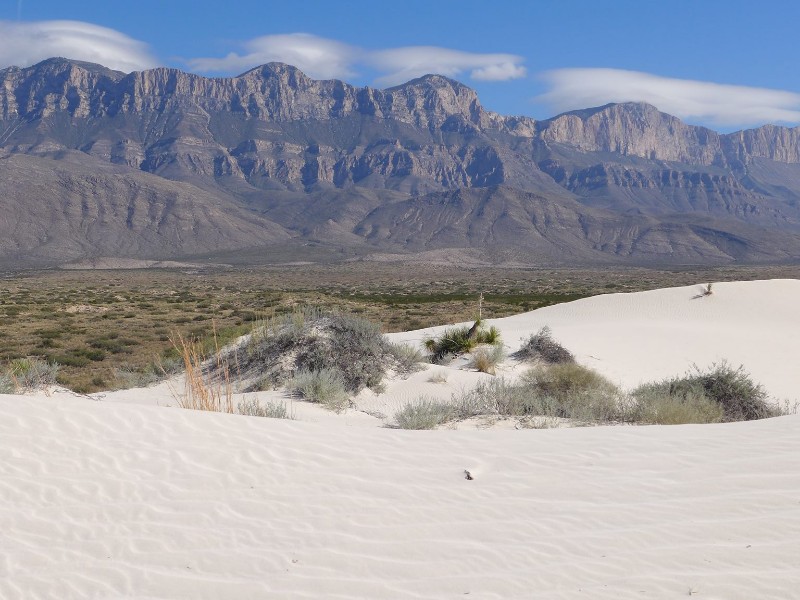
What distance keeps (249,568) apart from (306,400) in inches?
258

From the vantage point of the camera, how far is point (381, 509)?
514 cm

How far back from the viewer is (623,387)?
12.8 m

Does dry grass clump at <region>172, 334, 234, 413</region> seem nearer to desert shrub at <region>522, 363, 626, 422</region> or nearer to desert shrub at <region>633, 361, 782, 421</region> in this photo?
desert shrub at <region>522, 363, 626, 422</region>

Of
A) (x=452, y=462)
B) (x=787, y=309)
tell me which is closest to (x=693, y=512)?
(x=452, y=462)

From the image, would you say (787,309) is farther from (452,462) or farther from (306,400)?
(452,462)

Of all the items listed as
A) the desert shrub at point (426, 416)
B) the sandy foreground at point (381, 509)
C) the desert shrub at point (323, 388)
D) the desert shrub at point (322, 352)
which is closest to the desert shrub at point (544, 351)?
the desert shrub at point (322, 352)

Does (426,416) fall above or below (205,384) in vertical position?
above

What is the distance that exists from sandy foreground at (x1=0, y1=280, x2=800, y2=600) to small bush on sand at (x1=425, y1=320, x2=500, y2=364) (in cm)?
752

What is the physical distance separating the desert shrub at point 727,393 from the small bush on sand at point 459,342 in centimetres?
439

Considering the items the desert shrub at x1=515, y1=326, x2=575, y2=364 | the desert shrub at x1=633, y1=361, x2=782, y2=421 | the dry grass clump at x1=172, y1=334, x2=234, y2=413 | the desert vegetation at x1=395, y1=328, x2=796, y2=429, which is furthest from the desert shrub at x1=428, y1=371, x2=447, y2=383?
the dry grass clump at x1=172, y1=334, x2=234, y2=413

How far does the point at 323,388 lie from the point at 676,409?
194 inches

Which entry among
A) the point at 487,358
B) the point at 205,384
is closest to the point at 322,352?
the point at 205,384

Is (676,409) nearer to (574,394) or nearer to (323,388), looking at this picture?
(574,394)

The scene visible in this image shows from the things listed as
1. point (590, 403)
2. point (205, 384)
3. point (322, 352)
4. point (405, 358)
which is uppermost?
point (322, 352)
